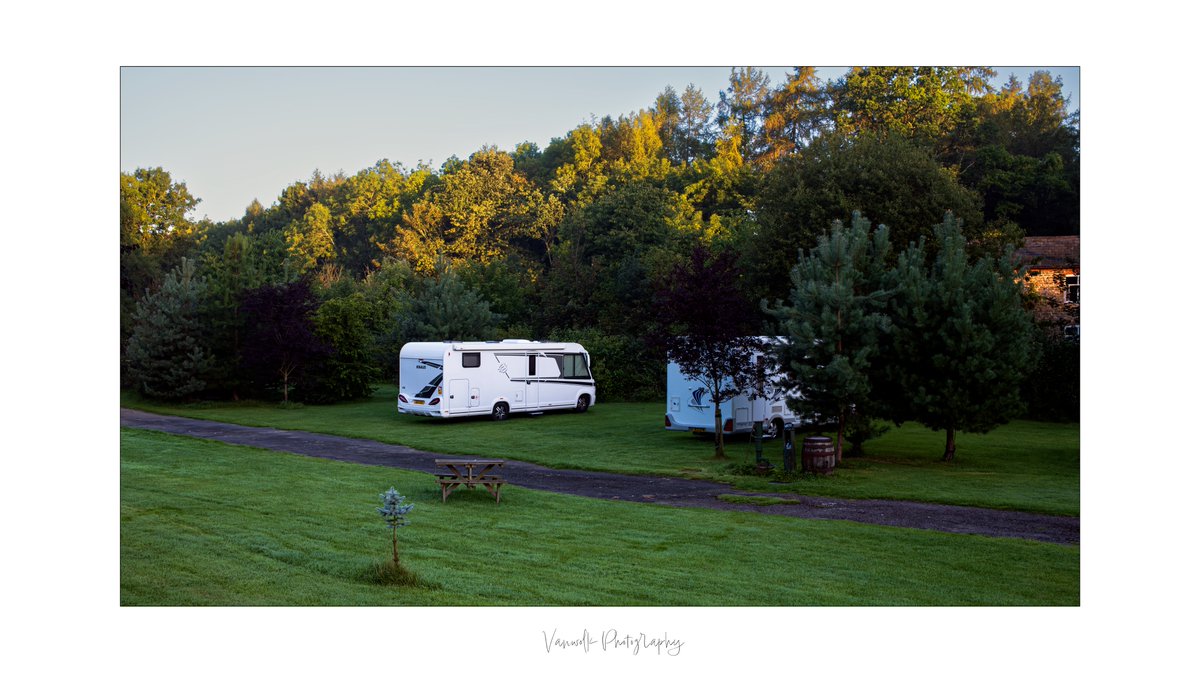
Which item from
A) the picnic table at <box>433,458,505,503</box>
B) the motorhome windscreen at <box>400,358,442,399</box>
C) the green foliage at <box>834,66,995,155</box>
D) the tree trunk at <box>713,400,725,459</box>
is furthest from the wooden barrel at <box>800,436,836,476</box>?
the green foliage at <box>834,66,995,155</box>

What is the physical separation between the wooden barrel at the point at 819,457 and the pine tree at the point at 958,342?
5.90 feet

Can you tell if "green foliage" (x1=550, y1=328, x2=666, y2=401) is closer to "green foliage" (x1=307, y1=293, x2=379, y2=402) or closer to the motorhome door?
the motorhome door

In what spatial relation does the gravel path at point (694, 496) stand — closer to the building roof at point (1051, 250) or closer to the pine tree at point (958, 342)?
the pine tree at point (958, 342)

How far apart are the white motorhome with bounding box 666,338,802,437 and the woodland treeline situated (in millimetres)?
1585

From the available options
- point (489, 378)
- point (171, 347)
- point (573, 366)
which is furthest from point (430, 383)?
point (171, 347)

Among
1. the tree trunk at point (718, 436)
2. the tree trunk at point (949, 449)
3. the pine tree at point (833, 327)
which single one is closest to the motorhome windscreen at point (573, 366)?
the tree trunk at point (718, 436)

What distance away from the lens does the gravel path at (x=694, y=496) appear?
11.8 metres

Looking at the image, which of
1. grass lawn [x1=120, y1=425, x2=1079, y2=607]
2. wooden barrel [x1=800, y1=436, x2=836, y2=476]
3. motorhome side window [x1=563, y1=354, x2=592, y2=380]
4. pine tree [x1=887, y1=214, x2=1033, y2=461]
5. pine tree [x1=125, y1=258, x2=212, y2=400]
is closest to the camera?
grass lawn [x1=120, y1=425, x2=1079, y2=607]

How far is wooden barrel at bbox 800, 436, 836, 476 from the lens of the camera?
629 inches

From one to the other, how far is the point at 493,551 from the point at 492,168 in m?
47.2

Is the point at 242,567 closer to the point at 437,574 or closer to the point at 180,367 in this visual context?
the point at 437,574

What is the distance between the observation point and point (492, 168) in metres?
55.2

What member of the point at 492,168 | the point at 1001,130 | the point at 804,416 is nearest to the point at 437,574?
the point at 804,416

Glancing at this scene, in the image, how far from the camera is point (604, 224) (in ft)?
137
